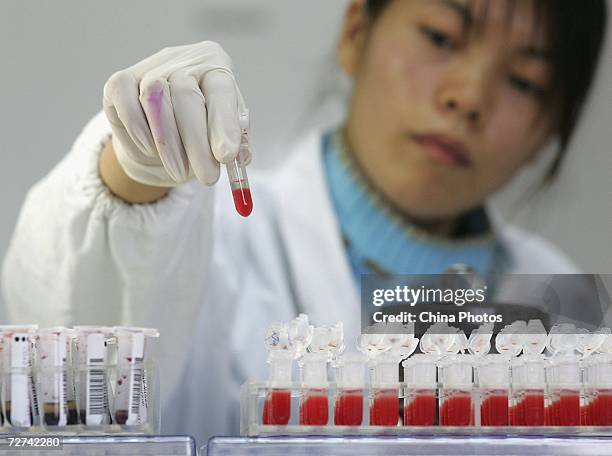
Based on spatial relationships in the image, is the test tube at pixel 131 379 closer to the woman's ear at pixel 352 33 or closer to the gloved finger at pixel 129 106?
the gloved finger at pixel 129 106

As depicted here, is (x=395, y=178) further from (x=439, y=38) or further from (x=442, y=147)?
(x=439, y=38)

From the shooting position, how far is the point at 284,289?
2301 mm

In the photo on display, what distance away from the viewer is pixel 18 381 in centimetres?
128

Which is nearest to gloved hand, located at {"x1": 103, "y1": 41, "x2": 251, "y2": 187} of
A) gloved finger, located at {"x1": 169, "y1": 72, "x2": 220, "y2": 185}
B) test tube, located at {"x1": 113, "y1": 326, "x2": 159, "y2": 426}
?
gloved finger, located at {"x1": 169, "y1": 72, "x2": 220, "y2": 185}

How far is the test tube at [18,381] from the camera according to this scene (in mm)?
1276

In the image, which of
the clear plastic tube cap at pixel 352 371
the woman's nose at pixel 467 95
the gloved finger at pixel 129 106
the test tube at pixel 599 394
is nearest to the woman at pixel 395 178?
the woman's nose at pixel 467 95

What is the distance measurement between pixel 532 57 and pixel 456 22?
216 mm

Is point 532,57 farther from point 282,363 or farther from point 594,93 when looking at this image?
point 282,363

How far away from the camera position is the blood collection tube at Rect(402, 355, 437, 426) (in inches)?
51.4

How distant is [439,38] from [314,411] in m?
1.34

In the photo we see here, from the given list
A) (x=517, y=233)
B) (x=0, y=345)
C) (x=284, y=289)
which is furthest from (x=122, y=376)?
(x=517, y=233)

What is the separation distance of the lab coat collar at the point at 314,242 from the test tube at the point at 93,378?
1.00 metres

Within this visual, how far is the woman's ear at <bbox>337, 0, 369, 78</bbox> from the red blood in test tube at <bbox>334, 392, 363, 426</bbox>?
1.30 m

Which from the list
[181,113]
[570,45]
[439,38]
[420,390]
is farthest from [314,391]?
[570,45]
